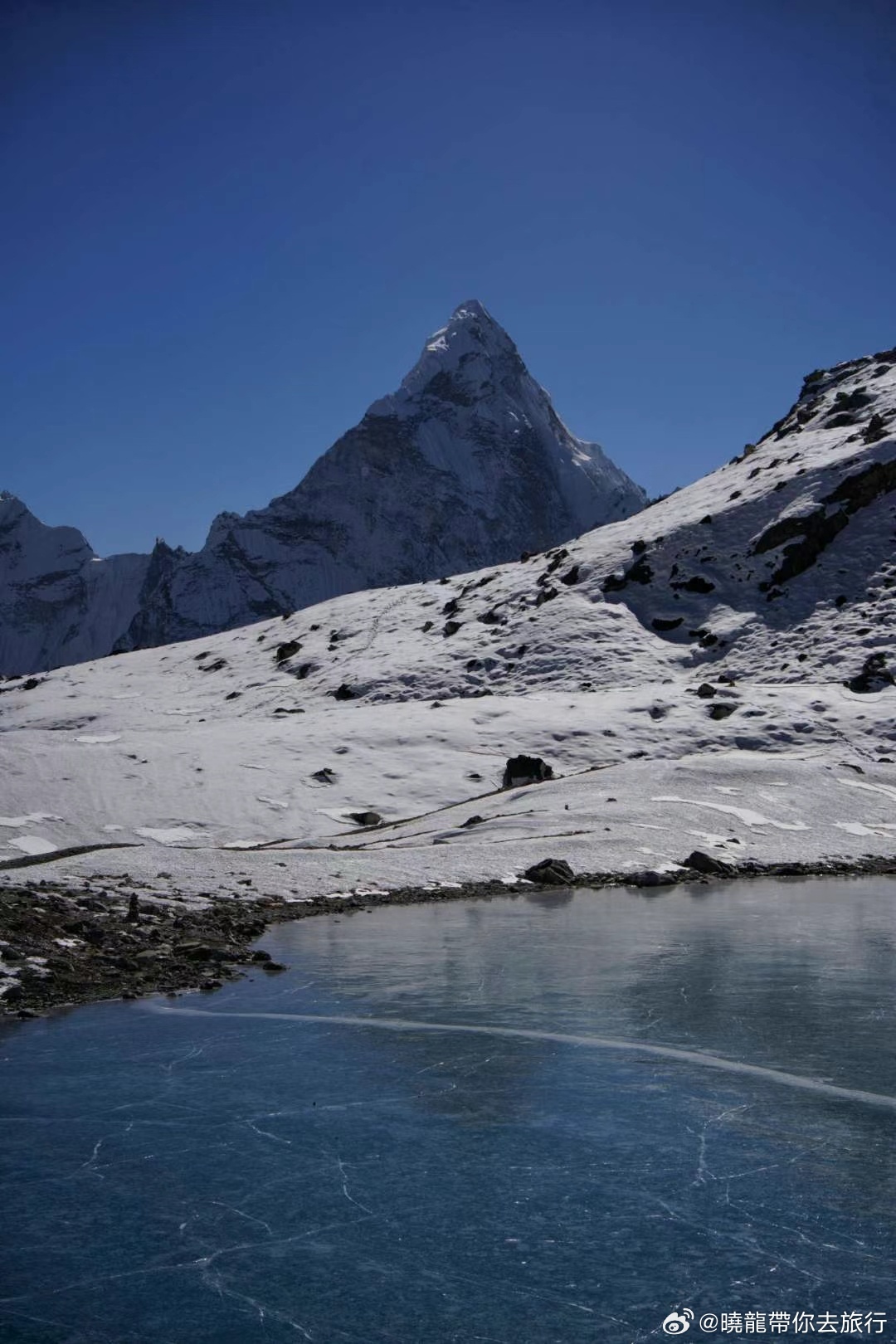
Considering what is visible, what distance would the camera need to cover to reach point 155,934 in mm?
24469

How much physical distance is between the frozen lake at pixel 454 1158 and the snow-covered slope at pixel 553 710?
16644mm

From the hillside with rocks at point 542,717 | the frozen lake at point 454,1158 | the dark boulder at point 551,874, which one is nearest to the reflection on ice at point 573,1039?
the frozen lake at point 454,1158

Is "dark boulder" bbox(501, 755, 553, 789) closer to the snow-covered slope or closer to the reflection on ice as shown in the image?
the snow-covered slope

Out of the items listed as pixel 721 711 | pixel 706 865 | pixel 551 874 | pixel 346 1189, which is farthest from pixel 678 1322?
pixel 721 711

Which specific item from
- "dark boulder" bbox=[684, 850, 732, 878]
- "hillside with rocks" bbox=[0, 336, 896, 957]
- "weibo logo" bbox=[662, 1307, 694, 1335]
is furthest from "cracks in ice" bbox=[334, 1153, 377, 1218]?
"dark boulder" bbox=[684, 850, 732, 878]

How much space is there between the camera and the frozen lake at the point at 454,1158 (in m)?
9.17

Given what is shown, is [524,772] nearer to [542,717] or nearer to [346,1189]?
[542,717]

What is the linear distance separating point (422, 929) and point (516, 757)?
27.6m

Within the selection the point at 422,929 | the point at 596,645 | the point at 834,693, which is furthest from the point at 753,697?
the point at 422,929

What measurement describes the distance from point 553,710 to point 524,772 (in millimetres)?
17298

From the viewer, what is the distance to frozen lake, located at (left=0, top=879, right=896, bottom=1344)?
917 cm

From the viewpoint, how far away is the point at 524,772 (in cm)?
5550

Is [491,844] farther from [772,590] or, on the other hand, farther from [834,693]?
[772,590]

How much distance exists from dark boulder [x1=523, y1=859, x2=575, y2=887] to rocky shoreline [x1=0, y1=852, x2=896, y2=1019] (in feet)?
6.66
